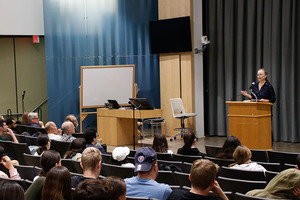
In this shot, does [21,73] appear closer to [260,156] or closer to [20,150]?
[20,150]

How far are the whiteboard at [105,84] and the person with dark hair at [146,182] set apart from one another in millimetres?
7618

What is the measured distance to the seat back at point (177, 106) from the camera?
10586mm

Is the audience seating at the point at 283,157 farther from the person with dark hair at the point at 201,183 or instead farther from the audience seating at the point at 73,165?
the person with dark hair at the point at 201,183

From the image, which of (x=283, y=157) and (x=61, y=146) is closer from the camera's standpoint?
(x=283, y=157)

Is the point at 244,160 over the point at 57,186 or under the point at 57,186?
under

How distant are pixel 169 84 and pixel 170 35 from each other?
1344 millimetres

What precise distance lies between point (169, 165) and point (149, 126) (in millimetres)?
7402

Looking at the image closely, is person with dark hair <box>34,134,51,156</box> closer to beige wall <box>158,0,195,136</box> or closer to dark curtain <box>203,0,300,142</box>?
beige wall <box>158,0,195,136</box>

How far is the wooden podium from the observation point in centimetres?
737

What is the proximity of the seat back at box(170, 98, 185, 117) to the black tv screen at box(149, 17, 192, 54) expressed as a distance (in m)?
1.38

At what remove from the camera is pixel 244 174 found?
163 inches

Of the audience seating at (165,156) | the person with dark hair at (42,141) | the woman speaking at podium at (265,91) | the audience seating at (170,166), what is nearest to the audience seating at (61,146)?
the person with dark hair at (42,141)

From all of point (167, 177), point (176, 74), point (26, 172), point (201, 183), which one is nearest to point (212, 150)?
point (167, 177)

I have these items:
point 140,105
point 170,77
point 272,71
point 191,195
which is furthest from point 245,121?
point 191,195
